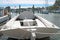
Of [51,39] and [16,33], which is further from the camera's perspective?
[51,39]

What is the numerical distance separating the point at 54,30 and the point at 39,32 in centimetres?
144

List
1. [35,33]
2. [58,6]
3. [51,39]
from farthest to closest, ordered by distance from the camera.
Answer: [58,6] < [51,39] < [35,33]

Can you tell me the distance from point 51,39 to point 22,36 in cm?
453

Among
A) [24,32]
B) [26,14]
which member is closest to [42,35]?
[24,32]

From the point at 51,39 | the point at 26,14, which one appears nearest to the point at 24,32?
the point at 51,39

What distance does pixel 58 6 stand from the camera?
15538cm

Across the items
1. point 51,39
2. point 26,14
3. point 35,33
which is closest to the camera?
point 35,33

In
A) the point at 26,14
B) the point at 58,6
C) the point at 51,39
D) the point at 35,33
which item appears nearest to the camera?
the point at 35,33

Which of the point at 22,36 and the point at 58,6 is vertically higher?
the point at 22,36

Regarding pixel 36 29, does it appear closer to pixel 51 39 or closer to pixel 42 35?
pixel 42 35

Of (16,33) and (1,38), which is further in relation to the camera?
(1,38)

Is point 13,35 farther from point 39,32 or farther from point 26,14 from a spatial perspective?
point 26,14

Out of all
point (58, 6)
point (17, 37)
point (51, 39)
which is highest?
point (17, 37)

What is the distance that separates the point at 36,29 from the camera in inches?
642
